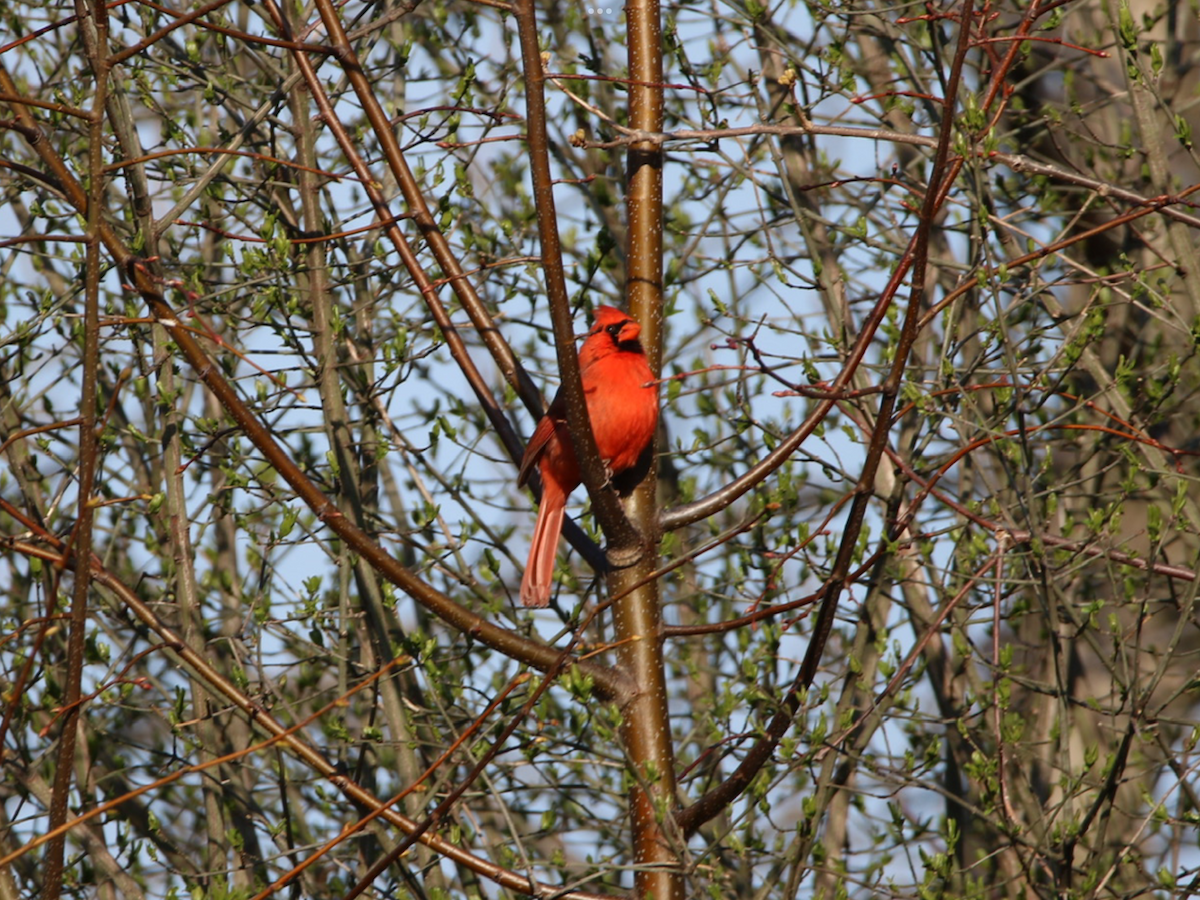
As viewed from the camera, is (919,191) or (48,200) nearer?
(919,191)

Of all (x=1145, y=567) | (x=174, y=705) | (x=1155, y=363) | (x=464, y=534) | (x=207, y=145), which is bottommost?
(x=1145, y=567)

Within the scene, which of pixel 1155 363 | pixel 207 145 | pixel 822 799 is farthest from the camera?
pixel 1155 363

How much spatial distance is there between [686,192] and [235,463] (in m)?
2.35

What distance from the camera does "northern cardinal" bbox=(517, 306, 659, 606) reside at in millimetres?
3918

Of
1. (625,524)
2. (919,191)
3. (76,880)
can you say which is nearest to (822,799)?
(625,524)

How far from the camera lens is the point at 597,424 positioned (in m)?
4.05

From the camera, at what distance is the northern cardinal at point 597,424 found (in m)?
3.92

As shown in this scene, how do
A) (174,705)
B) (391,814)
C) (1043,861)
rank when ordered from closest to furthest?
(391,814), (1043,861), (174,705)

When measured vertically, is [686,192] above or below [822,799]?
above

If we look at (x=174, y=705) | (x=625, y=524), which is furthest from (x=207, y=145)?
(x=625, y=524)

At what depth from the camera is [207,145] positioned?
4.79m

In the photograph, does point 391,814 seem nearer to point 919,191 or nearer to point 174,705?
point 174,705

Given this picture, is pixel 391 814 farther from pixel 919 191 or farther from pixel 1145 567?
pixel 919 191

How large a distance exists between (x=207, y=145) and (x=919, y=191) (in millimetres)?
2500
